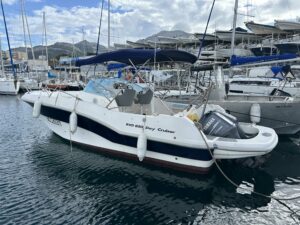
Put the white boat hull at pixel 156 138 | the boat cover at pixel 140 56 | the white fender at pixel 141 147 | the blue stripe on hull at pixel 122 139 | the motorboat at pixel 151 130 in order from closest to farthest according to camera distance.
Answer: the white boat hull at pixel 156 138 → the motorboat at pixel 151 130 → the blue stripe on hull at pixel 122 139 → the white fender at pixel 141 147 → the boat cover at pixel 140 56

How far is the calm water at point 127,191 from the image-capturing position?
583 centimetres

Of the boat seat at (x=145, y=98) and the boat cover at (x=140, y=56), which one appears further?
the boat seat at (x=145, y=98)

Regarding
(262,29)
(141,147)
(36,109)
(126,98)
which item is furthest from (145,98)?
(262,29)

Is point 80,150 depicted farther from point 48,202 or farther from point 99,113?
point 48,202

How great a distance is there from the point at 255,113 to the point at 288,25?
107 ft

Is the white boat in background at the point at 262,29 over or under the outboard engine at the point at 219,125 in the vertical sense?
over

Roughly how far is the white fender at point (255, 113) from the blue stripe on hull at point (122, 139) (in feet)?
14.1

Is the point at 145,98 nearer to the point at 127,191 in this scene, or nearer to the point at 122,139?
the point at 122,139

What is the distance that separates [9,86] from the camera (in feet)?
102

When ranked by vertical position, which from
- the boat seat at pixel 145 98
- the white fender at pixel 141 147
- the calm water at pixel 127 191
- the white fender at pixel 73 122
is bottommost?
the calm water at pixel 127 191

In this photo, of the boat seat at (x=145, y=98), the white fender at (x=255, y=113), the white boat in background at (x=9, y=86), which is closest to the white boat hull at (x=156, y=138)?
the boat seat at (x=145, y=98)

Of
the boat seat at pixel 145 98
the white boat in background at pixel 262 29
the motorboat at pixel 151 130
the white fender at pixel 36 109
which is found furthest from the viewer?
the white boat in background at pixel 262 29

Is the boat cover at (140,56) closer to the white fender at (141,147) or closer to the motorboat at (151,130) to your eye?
the motorboat at (151,130)

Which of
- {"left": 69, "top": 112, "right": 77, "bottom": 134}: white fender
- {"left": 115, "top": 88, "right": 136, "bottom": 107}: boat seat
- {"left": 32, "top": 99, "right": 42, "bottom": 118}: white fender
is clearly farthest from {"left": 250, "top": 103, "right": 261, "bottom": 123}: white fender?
{"left": 32, "top": 99, "right": 42, "bottom": 118}: white fender
